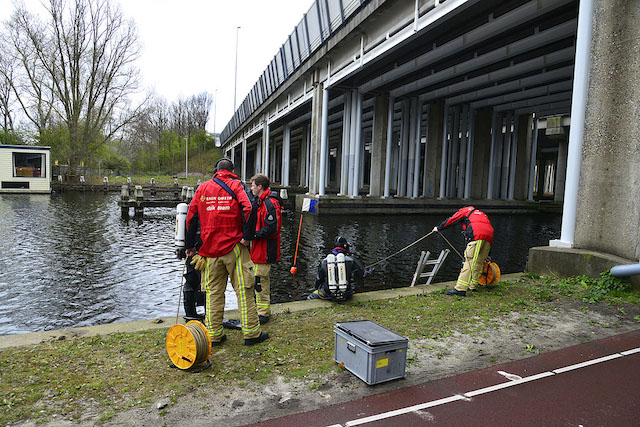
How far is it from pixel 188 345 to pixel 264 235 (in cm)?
174

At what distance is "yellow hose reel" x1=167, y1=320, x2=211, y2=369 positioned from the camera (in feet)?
13.1

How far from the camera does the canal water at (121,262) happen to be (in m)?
7.10

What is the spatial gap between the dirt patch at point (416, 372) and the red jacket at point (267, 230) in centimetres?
187

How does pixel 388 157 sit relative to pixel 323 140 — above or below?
below

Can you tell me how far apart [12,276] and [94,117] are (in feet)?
131

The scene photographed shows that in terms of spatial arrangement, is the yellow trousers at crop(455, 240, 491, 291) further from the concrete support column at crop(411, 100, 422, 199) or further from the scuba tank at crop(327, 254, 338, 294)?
the concrete support column at crop(411, 100, 422, 199)

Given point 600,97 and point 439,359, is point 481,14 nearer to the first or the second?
point 600,97

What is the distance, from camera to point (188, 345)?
4.03 metres

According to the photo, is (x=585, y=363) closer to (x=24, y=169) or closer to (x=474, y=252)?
(x=474, y=252)

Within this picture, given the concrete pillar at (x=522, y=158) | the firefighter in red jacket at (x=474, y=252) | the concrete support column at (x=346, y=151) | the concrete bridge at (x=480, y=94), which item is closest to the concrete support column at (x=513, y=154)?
the concrete bridge at (x=480, y=94)

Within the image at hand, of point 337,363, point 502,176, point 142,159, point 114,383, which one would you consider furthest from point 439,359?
point 142,159

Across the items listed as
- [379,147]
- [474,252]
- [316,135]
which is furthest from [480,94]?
[474,252]

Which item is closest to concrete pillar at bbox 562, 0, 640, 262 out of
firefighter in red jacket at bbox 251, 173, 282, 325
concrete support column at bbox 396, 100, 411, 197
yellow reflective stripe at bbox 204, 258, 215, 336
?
firefighter in red jacket at bbox 251, 173, 282, 325

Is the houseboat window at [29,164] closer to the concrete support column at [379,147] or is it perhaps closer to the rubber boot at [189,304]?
the concrete support column at [379,147]
